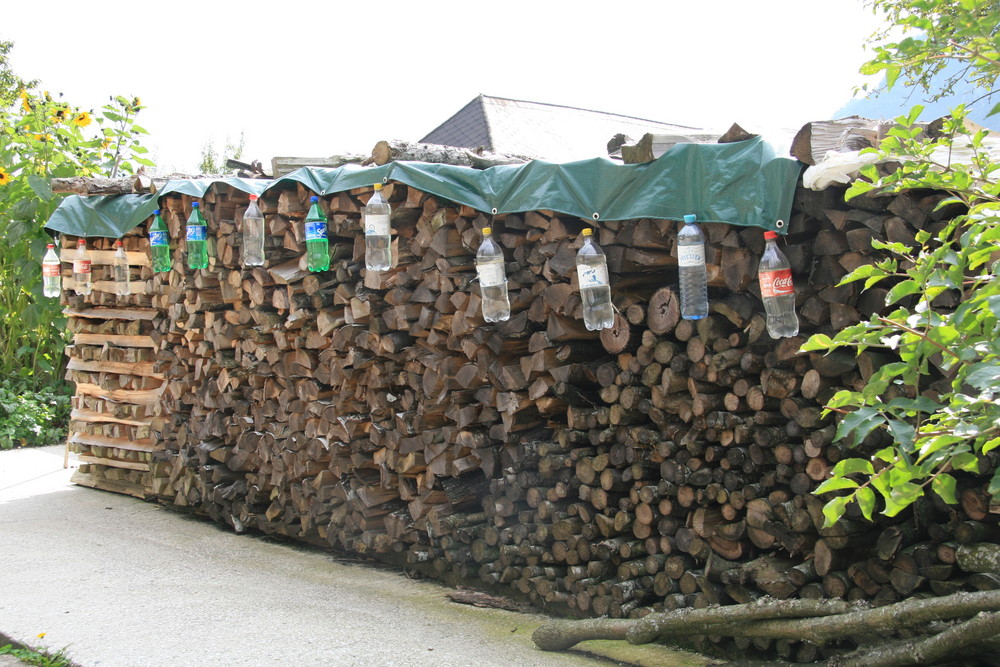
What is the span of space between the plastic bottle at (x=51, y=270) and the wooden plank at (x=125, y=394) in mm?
1027

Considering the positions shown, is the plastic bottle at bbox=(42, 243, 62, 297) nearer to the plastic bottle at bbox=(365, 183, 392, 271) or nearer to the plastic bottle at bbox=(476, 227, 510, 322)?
the plastic bottle at bbox=(365, 183, 392, 271)

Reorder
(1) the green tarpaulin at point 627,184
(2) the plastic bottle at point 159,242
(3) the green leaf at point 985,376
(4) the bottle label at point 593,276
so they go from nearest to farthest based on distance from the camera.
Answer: (3) the green leaf at point 985,376
(1) the green tarpaulin at point 627,184
(4) the bottle label at point 593,276
(2) the plastic bottle at point 159,242

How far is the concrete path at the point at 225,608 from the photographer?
3902 millimetres

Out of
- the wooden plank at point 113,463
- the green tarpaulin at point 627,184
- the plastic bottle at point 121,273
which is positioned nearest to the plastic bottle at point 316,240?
the green tarpaulin at point 627,184

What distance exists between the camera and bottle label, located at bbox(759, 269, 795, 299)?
10.6ft

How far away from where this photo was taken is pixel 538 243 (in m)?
4.31

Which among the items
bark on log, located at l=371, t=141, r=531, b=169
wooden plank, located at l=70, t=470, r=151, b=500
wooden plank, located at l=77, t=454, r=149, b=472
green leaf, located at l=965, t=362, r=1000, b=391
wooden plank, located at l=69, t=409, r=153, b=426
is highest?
bark on log, located at l=371, t=141, r=531, b=169

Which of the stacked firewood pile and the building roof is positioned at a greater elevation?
the building roof

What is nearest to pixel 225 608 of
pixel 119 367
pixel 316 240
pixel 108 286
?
pixel 316 240

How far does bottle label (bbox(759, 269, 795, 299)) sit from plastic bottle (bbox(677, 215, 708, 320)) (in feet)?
1.12

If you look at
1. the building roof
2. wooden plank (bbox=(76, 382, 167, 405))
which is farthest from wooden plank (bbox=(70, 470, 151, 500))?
the building roof

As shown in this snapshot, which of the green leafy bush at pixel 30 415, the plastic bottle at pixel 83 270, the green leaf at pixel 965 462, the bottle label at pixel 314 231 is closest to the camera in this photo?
the green leaf at pixel 965 462

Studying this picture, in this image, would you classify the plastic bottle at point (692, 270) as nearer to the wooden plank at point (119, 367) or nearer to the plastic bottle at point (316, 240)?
the plastic bottle at point (316, 240)

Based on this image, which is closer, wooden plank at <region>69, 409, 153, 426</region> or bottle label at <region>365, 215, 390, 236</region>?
bottle label at <region>365, 215, 390, 236</region>
